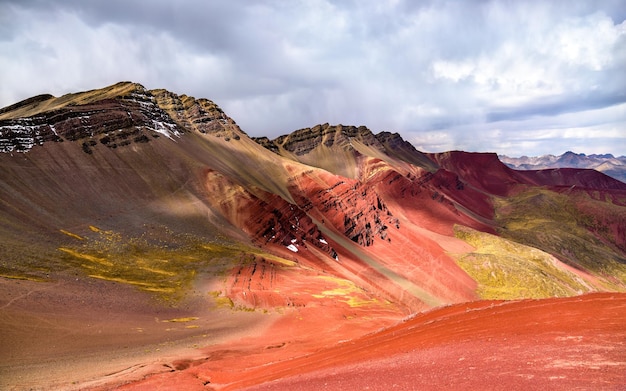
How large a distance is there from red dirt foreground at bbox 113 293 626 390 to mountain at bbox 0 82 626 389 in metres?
0.31

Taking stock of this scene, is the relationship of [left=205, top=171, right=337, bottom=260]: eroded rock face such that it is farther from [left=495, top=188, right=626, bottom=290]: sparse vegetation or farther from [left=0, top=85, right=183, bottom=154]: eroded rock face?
[left=495, top=188, right=626, bottom=290]: sparse vegetation

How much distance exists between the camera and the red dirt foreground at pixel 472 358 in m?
11.3

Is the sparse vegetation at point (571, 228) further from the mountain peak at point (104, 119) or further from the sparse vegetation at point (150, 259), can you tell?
the mountain peak at point (104, 119)

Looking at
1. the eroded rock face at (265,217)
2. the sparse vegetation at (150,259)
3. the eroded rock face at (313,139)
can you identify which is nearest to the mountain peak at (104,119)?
the eroded rock face at (265,217)

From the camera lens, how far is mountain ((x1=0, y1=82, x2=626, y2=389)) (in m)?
26.3

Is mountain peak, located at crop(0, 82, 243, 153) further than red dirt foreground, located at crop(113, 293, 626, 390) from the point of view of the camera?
Yes

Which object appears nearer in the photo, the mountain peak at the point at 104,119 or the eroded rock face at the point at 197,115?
the mountain peak at the point at 104,119

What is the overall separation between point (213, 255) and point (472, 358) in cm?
5170

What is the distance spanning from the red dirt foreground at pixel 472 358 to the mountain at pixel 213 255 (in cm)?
31

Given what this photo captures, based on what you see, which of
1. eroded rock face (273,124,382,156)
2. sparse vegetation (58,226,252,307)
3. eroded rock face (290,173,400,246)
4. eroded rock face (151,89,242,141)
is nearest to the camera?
sparse vegetation (58,226,252,307)

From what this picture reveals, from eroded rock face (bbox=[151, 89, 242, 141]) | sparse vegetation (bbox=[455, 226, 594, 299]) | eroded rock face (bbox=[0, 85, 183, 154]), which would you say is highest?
eroded rock face (bbox=[151, 89, 242, 141])

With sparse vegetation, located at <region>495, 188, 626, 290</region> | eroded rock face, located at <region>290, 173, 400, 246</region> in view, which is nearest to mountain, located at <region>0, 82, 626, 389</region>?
eroded rock face, located at <region>290, 173, 400, 246</region>

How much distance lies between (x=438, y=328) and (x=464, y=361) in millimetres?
6482

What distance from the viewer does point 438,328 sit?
20234mm
